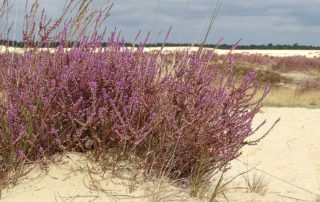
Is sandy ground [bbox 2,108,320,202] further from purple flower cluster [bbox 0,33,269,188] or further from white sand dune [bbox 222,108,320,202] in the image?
purple flower cluster [bbox 0,33,269,188]

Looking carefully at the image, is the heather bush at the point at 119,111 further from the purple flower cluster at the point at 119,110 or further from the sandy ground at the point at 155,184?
the sandy ground at the point at 155,184

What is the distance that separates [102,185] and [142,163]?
30 centimetres

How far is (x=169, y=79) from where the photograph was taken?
3.49m

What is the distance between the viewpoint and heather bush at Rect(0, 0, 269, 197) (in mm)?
3145

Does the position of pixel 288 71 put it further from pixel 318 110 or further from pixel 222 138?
pixel 222 138

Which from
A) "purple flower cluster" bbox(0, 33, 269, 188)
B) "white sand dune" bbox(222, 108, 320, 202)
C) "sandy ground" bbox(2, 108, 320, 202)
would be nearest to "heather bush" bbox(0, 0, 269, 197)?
"purple flower cluster" bbox(0, 33, 269, 188)

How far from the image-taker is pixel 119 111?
330 centimetres

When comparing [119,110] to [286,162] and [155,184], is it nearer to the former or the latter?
[155,184]

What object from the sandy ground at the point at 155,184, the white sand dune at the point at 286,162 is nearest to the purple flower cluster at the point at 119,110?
the sandy ground at the point at 155,184

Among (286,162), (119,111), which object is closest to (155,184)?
(119,111)

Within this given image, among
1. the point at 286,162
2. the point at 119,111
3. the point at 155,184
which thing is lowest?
the point at 286,162

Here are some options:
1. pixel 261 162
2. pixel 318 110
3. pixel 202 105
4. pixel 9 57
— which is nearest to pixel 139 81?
pixel 202 105

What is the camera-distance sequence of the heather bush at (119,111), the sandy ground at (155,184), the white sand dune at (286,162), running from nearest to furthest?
the sandy ground at (155,184), the heather bush at (119,111), the white sand dune at (286,162)

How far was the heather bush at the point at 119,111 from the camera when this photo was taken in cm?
314
